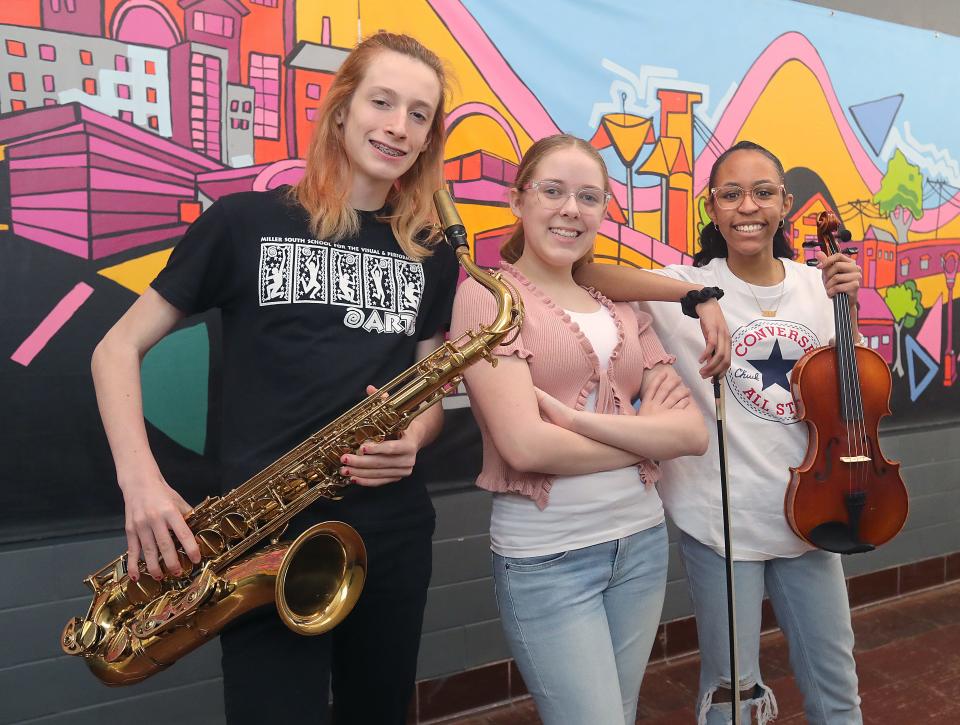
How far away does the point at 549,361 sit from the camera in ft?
4.83

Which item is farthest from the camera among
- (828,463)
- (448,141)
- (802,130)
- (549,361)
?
(802,130)

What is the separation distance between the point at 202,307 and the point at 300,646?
0.66 meters

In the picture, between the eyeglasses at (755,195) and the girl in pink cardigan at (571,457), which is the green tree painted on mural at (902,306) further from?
the girl in pink cardigan at (571,457)

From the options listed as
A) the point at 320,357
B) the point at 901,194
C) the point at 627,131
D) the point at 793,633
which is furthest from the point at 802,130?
the point at 320,357

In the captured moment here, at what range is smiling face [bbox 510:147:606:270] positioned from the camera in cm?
154

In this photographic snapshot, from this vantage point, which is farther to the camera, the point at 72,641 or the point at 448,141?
the point at 448,141

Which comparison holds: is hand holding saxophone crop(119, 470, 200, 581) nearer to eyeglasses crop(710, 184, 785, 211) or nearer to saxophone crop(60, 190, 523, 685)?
saxophone crop(60, 190, 523, 685)

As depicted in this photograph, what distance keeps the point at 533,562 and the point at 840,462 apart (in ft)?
2.64

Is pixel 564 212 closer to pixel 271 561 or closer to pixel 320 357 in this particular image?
pixel 320 357

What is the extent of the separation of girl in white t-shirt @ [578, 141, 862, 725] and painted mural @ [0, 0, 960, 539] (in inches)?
37.0

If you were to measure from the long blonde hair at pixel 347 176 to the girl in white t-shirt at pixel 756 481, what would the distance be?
427mm

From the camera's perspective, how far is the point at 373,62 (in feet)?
4.82

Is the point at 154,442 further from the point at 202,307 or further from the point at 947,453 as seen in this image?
the point at 947,453

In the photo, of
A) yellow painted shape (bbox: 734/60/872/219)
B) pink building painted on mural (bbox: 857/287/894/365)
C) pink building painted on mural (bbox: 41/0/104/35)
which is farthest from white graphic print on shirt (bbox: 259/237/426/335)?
pink building painted on mural (bbox: 857/287/894/365)
